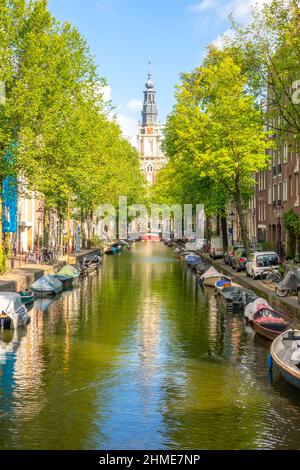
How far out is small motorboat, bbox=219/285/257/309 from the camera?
1535 inches

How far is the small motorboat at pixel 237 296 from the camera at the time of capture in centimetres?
3900

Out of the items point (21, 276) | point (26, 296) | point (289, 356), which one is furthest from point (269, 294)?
point (289, 356)

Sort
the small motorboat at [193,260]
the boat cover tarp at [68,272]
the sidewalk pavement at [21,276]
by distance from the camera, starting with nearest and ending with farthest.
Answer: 1. the sidewalk pavement at [21,276]
2. the boat cover tarp at [68,272]
3. the small motorboat at [193,260]

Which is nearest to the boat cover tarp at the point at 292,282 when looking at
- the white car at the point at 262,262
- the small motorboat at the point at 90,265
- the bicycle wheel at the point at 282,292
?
the bicycle wheel at the point at 282,292

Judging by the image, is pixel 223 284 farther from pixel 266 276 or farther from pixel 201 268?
pixel 201 268

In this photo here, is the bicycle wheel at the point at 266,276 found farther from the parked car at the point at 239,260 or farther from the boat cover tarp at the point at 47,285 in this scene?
the boat cover tarp at the point at 47,285

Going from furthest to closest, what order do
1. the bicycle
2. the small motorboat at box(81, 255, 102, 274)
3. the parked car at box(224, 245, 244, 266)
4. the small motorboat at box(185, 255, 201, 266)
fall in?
1. the small motorboat at box(185, 255, 201, 266)
2. the small motorboat at box(81, 255, 102, 274)
3. the parked car at box(224, 245, 244, 266)
4. the bicycle

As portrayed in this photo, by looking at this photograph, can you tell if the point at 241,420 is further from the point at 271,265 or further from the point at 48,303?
the point at 271,265

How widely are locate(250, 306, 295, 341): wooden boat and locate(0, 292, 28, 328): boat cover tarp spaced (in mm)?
10535

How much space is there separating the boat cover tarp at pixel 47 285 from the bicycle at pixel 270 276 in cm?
1328

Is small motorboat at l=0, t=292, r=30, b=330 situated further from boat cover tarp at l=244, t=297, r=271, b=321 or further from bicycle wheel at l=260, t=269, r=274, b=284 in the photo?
bicycle wheel at l=260, t=269, r=274, b=284

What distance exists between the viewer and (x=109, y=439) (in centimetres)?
1728

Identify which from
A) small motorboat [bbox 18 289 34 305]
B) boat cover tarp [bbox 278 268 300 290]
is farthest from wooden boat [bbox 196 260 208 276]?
small motorboat [bbox 18 289 34 305]

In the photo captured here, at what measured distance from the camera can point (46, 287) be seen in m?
45.1
